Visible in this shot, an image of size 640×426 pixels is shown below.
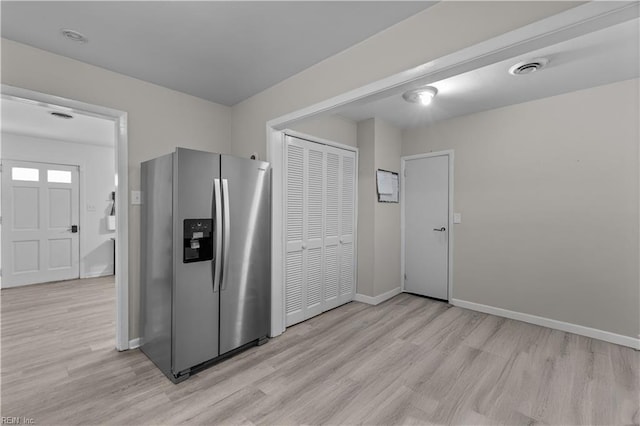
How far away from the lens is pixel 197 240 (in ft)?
7.41

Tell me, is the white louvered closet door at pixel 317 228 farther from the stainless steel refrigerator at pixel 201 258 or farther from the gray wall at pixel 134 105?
the gray wall at pixel 134 105

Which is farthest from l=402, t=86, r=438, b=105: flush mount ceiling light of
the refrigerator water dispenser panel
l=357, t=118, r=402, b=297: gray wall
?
the refrigerator water dispenser panel

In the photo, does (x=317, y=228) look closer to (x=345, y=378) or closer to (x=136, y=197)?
(x=345, y=378)

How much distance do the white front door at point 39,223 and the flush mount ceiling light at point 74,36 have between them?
4135 mm

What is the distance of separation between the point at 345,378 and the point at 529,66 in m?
2.96

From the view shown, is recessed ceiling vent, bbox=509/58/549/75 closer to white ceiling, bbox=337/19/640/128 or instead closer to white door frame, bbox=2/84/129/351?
white ceiling, bbox=337/19/640/128

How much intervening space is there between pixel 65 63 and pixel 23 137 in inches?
147

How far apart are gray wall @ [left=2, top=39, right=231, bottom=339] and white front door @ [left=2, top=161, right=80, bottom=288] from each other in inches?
146

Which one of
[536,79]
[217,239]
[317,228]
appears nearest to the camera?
[217,239]

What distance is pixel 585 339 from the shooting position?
111 inches

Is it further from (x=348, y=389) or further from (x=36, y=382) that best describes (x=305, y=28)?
(x=36, y=382)

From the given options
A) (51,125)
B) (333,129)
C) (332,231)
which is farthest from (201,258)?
(51,125)

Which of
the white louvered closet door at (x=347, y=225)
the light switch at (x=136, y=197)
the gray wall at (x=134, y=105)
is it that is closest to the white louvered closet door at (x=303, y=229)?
the white louvered closet door at (x=347, y=225)

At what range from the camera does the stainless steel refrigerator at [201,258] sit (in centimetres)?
216
